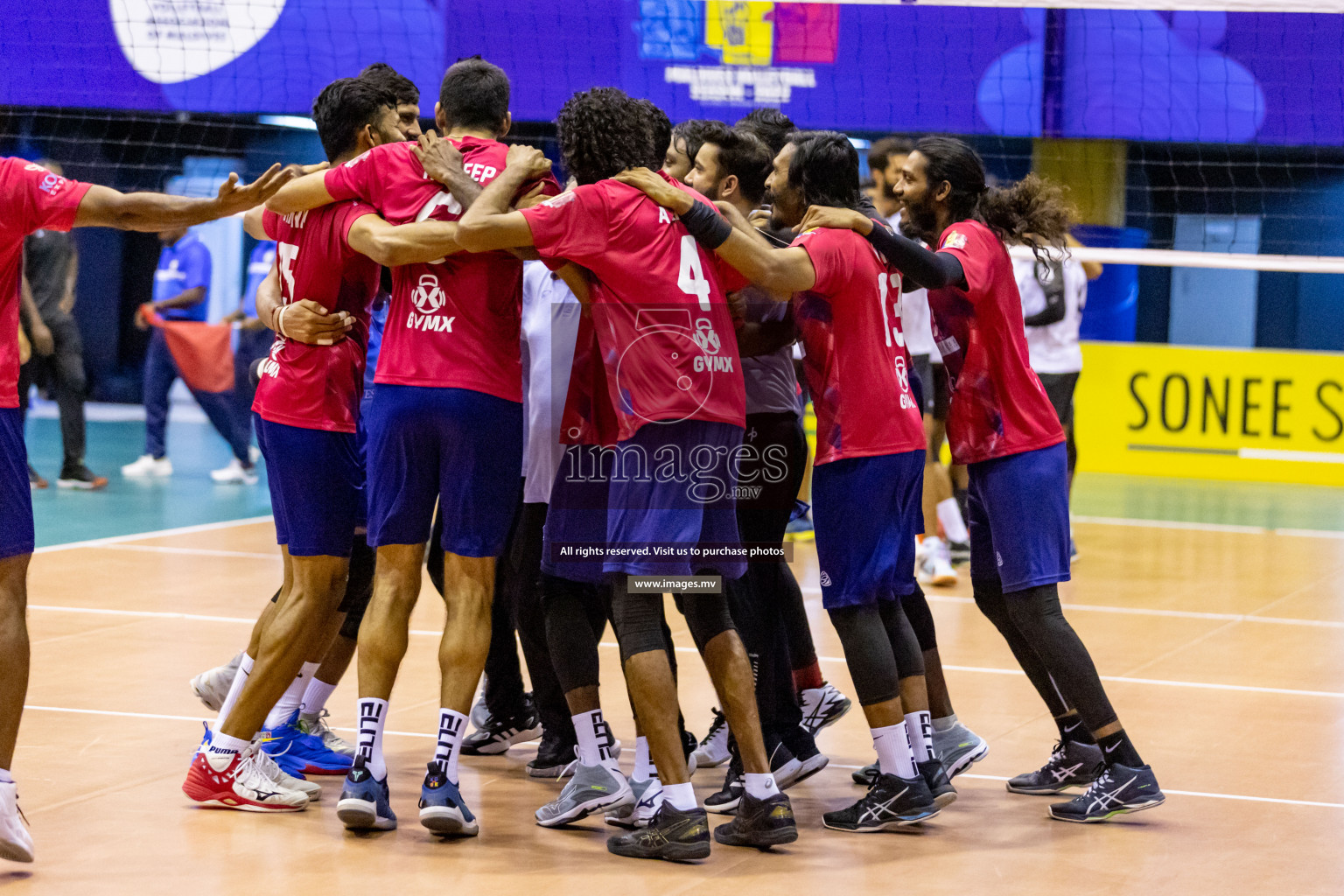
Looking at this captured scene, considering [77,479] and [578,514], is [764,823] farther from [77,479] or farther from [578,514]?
[77,479]

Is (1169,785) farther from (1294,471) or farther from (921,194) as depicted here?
(1294,471)

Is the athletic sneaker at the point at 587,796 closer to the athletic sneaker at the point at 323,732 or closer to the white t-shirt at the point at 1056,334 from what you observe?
the athletic sneaker at the point at 323,732

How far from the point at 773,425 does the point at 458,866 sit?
72.9 inches

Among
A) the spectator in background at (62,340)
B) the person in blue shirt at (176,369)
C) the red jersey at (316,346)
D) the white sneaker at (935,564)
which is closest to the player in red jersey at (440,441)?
the red jersey at (316,346)

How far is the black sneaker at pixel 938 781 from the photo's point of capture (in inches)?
189

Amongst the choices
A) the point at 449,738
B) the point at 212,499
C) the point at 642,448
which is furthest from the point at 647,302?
the point at 212,499

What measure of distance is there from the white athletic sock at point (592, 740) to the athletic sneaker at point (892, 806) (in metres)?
0.79

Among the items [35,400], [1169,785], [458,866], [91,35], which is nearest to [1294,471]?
[1169,785]

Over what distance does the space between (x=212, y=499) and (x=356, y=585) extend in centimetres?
701

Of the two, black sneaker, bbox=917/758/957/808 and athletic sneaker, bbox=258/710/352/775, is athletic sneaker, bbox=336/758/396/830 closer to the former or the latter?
athletic sneaker, bbox=258/710/352/775

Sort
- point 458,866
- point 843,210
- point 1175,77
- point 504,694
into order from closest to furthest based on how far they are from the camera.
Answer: point 458,866
point 843,210
point 504,694
point 1175,77

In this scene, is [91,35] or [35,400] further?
[35,400]

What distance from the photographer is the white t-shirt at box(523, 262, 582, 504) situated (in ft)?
17.9

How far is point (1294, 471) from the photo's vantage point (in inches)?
565
